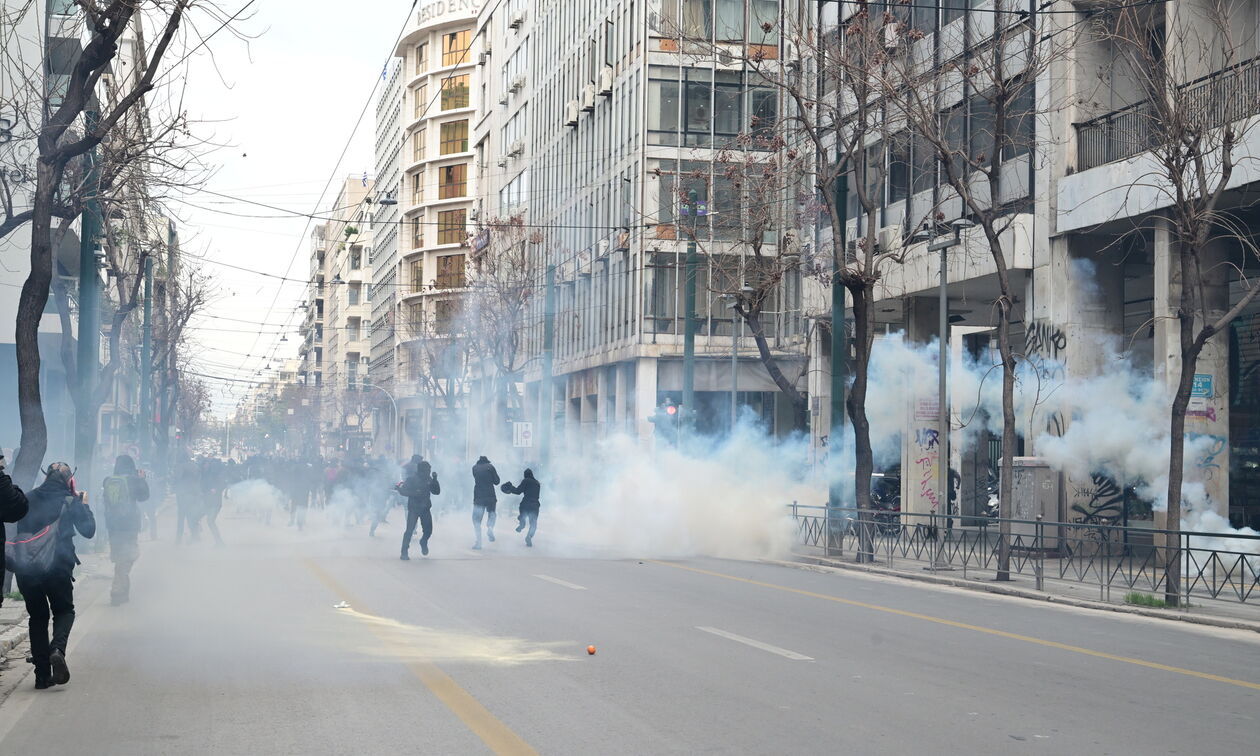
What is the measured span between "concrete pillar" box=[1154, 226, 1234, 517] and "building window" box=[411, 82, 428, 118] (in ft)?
264

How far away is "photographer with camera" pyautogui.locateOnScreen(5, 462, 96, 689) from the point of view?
31.1 feet

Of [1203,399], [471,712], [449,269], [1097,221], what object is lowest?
[471,712]

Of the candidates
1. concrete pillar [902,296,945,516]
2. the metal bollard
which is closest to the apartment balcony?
the metal bollard

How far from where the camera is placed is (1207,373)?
2286cm

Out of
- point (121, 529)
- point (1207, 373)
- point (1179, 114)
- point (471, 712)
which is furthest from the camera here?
point (1207, 373)

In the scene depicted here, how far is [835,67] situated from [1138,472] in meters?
9.21

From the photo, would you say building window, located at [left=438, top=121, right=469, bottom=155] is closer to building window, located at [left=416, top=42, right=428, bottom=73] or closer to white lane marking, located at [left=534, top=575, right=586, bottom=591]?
building window, located at [left=416, top=42, right=428, bottom=73]

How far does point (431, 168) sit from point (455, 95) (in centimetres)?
539

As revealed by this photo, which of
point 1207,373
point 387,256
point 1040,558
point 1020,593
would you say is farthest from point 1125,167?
point 387,256

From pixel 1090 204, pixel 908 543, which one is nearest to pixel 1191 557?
pixel 908 543

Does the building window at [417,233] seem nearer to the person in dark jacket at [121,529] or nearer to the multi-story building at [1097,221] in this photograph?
the multi-story building at [1097,221]

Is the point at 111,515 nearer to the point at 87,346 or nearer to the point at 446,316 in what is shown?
the point at 87,346

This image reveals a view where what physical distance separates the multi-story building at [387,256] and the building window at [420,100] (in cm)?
411

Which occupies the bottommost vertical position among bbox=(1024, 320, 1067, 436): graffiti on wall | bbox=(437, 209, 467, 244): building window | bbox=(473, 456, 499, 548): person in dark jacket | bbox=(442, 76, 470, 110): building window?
bbox=(473, 456, 499, 548): person in dark jacket
